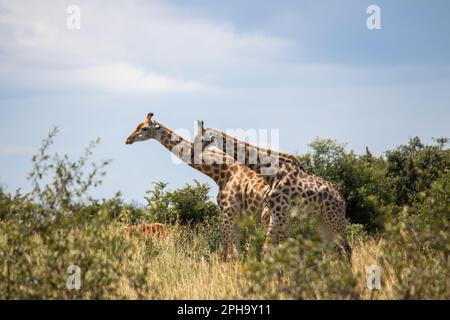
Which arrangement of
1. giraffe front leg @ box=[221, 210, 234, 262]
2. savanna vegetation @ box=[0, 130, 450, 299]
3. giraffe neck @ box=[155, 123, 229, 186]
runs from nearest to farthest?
savanna vegetation @ box=[0, 130, 450, 299]
giraffe front leg @ box=[221, 210, 234, 262]
giraffe neck @ box=[155, 123, 229, 186]

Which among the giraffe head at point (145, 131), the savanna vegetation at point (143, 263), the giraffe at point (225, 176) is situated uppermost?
the giraffe head at point (145, 131)

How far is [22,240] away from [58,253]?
0.70 meters

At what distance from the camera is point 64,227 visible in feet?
27.5

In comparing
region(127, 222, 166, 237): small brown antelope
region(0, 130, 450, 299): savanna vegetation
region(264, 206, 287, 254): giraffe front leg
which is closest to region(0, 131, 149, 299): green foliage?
region(0, 130, 450, 299): savanna vegetation

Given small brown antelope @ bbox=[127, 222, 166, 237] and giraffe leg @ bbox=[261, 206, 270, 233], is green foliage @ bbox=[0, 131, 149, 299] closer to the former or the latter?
giraffe leg @ bbox=[261, 206, 270, 233]

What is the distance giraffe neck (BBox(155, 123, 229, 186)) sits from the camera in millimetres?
14562

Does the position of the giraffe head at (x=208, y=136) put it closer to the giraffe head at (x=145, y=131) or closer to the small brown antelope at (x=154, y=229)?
the giraffe head at (x=145, y=131)

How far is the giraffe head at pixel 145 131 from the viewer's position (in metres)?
15.0

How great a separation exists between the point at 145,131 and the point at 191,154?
1.26 m

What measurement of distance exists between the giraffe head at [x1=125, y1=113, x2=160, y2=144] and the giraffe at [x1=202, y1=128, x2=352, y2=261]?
9.51 ft

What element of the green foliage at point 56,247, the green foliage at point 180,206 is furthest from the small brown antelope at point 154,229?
the green foliage at point 56,247

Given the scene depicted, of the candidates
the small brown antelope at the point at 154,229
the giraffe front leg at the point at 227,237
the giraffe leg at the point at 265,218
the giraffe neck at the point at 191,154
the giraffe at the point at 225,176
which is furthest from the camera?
the small brown antelope at the point at 154,229
